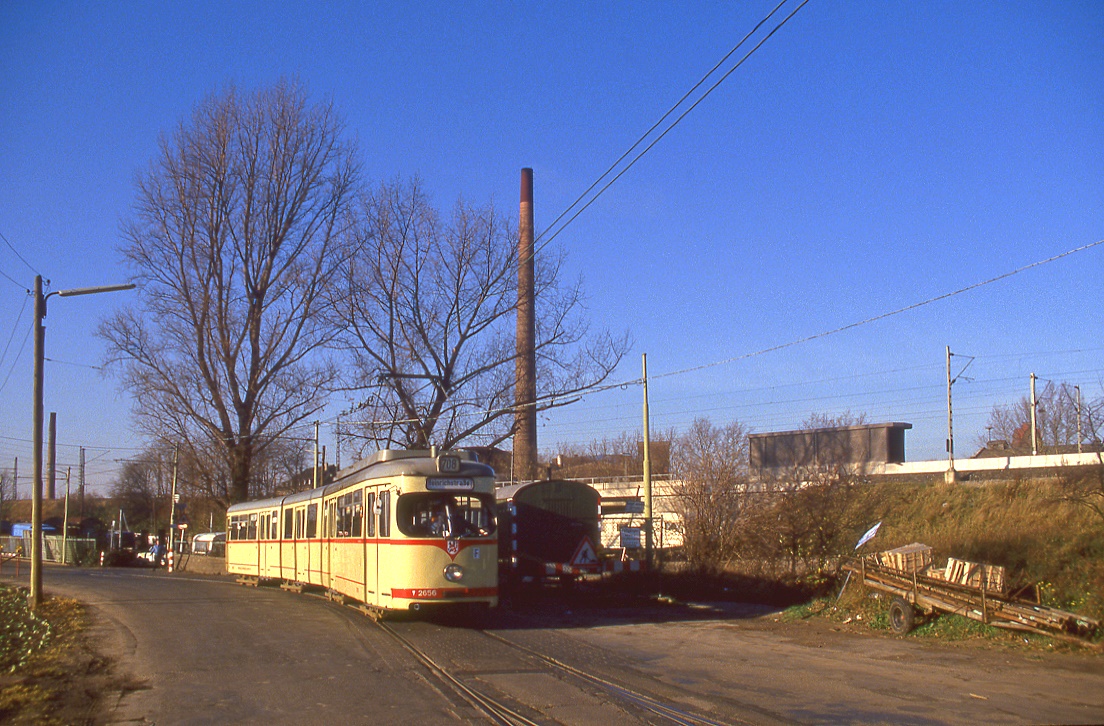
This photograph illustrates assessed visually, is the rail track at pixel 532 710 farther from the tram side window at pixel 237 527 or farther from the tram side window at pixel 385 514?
the tram side window at pixel 237 527

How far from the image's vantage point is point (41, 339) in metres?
20.2

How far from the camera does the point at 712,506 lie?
24.2m

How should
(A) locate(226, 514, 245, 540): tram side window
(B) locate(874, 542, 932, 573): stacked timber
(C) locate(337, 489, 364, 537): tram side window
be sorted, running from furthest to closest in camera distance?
(A) locate(226, 514, 245, 540): tram side window < (C) locate(337, 489, 364, 537): tram side window < (B) locate(874, 542, 932, 573): stacked timber

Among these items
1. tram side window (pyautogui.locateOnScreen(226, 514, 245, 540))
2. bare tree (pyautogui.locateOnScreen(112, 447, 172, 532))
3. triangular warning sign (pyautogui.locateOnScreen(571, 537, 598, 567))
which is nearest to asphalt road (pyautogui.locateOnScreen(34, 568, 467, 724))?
triangular warning sign (pyautogui.locateOnScreen(571, 537, 598, 567))

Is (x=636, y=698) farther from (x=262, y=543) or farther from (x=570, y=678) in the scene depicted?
(x=262, y=543)

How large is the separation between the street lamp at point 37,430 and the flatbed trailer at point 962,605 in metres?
15.8

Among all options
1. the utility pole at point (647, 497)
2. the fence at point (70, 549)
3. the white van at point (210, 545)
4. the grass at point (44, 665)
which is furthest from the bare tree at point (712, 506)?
the fence at point (70, 549)

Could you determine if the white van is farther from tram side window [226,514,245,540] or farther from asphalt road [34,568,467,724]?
asphalt road [34,568,467,724]

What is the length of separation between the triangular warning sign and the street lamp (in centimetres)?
1116

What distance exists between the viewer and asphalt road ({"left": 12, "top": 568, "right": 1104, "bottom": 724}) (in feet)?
28.9

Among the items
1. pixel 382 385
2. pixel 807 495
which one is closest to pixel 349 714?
pixel 807 495

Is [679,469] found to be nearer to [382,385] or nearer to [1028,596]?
[382,385]

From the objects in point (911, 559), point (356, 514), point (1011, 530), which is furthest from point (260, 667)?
point (1011, 530)

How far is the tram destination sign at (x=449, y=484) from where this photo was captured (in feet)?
53.0
